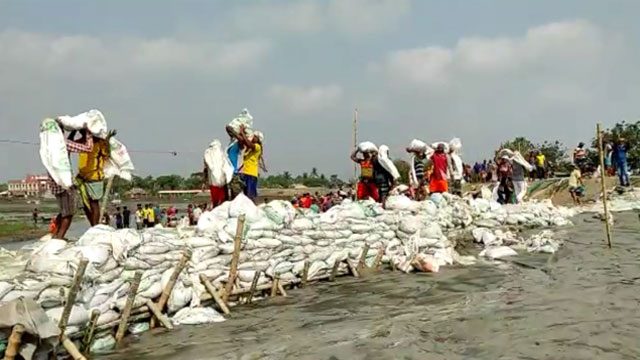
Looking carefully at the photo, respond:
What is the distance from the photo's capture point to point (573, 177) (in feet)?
49.5

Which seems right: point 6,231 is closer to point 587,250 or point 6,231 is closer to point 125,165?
point 125,165

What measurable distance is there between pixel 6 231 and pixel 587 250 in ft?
71.4

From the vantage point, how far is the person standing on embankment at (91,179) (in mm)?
6211

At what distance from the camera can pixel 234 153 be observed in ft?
25.9

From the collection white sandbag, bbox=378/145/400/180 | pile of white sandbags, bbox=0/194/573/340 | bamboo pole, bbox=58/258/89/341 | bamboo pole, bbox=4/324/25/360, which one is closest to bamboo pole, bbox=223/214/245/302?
pile of white sandbags, bbox=0/194/573/340

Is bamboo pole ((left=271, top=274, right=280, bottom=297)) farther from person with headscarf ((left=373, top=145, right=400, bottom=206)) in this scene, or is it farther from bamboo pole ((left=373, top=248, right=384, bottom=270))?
person with headscarf ((left=373, top=145, right=400, bottom=206))

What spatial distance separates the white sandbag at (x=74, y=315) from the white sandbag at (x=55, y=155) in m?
1.47

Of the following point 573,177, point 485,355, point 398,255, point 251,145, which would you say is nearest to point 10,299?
point 485,355

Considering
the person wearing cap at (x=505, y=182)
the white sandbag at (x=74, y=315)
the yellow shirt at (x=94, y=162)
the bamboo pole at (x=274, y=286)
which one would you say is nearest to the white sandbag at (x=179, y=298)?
the white sandbag at (x=74, y=315)

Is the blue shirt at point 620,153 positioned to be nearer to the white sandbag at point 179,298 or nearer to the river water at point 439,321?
the river water at point 439,321

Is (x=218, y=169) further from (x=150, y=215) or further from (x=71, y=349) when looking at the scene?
(x=150, y=215)

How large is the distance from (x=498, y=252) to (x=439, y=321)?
4.03 meters

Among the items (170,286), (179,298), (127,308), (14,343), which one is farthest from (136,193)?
(14,343)

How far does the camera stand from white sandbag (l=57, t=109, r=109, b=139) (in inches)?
235
